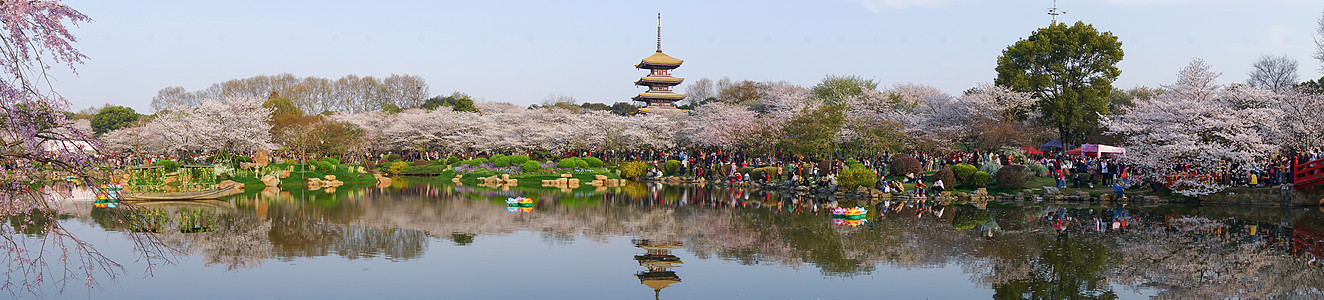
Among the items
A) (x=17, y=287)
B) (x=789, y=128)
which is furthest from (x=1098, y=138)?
(x=17, y=287)

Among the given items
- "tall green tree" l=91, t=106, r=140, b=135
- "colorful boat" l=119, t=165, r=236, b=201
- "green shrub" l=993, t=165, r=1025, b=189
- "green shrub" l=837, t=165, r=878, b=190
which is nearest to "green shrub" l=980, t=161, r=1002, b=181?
"green shrub" l=993, t=165, r=1025, b=189

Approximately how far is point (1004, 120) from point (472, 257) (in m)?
34.8

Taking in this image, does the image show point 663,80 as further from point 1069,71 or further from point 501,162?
point 1069,71

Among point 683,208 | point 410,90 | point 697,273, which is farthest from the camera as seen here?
point 410,90

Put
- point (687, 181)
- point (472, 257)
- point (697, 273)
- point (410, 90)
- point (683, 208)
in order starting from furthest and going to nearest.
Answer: point (410, 90) → point (687, 181) → point (683, 208) → point (472, 257) → point (697, 273)

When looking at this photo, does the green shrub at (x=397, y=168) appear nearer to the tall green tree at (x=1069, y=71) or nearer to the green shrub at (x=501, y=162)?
the green shrub at (x=501, y=162)

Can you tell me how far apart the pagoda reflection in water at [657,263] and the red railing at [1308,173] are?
60.9 ft

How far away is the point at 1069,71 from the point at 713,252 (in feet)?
110

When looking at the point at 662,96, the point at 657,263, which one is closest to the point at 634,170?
the point at 657,263

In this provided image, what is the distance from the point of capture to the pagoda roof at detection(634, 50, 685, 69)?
83312 millimetres

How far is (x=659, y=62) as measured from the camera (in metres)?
83.4

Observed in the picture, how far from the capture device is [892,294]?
1323 centimetres

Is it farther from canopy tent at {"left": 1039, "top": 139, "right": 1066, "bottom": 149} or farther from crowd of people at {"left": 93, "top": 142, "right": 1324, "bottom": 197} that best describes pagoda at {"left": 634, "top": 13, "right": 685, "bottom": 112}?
canopy tent at {"left": 1039, "top": 139, "right": 1066, "bottom": 149}

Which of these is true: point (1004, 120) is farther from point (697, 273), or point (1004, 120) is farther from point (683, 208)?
point (697, 273)
